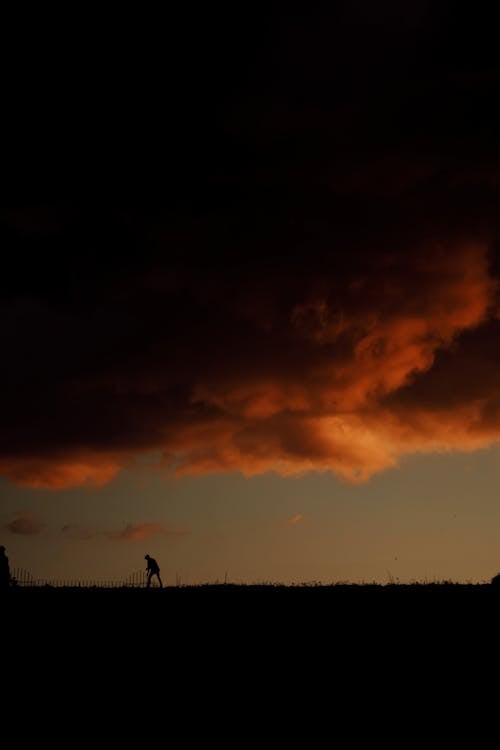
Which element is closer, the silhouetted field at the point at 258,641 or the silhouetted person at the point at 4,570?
the silhouetted field at the point at 258,641

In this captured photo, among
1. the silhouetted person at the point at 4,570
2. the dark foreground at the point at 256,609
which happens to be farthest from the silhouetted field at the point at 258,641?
the silhouetted person at the point at 4,570

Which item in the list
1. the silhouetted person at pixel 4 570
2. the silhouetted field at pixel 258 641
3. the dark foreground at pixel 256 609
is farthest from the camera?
the silhouetted person at pixel 4 570

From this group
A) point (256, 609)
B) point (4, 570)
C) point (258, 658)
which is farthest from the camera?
point (4, 570)

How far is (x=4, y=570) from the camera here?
134ft

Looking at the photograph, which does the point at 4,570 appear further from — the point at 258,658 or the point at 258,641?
the point at 258,658

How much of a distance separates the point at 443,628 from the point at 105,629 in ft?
35.2

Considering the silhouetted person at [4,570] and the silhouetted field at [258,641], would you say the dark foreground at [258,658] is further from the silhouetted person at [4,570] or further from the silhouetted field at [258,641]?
the silhouetted person at [4,570]

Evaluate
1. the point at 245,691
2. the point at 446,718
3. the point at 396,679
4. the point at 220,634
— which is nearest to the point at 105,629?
the point at 220,634

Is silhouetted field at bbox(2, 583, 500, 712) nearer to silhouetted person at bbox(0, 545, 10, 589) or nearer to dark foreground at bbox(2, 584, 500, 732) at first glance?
dark foreground at bbox(2, 584, 500, 732)

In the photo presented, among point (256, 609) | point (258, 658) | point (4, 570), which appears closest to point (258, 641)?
point (258, 658)

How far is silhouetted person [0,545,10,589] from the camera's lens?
39.9m

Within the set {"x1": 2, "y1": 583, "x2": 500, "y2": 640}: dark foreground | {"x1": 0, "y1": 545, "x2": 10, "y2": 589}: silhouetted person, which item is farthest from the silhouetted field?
{"x1": 0, "y1": 545, "x2": 10, "y2": 589}: silhouetted person

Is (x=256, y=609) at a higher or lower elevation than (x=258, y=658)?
higher

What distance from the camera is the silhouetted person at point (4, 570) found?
39938mm
